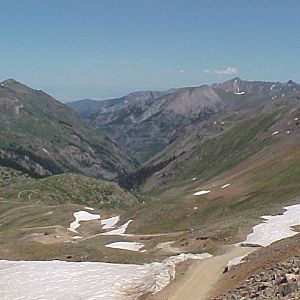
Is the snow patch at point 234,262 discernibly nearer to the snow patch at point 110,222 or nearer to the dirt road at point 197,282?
the dirt road at point 197,282

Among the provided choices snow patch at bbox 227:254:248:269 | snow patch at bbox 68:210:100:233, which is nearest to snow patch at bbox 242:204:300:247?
snow patch at bbox 227:254:248:269

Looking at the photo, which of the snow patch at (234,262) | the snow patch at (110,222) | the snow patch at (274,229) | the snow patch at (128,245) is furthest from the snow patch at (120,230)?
the snow patch at (234,262)

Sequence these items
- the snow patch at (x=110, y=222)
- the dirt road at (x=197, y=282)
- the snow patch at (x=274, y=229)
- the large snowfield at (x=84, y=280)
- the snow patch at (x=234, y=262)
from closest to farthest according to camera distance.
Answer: the dirt road at (x=197, y=282), the large snowfield at (x=84, y=280), the snow patch at (x=234, y=262), the snow patch at (x=274, y=229), the snow patch at (x=110, y=222)

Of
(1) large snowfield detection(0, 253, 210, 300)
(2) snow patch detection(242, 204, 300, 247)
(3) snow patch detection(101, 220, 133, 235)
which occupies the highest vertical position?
(1) large snowfield detection(0, 253, 210, 300)

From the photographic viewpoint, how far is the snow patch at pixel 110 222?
416 ft

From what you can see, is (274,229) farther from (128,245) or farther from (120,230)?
(120,230)

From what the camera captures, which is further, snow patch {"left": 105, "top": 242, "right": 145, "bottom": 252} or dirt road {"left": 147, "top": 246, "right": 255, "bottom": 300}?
snow patch {"left": 105, "top": 242, "right": 145, "bottom": 252}

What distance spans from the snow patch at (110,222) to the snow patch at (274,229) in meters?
61.5

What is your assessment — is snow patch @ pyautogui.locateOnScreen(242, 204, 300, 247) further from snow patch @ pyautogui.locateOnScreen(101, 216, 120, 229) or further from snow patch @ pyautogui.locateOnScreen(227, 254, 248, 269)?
snow patch @ pyautogui.locateOnScreen(101, 216, 120, 229)

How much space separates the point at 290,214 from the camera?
71188mm

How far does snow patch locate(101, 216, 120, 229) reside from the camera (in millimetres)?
126738

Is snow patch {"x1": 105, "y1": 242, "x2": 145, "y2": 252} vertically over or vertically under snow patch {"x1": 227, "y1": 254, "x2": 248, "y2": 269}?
under

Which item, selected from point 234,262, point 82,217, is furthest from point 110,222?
point 234,262

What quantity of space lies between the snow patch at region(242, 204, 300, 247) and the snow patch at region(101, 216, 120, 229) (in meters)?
61.5
